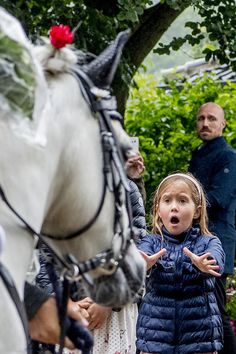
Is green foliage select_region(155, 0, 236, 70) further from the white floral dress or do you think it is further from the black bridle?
the black bridle

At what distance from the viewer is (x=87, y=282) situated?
12.7ft

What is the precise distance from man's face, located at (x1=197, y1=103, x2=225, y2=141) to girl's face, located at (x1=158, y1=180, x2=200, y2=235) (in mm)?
2725

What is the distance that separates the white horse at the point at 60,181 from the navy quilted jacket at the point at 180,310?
9.71ft

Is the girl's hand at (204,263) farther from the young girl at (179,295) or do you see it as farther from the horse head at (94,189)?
the horse head at (94,189)

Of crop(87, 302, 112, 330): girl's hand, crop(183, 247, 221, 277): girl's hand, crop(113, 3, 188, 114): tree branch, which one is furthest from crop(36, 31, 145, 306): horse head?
crop(113, 3, 188, 114): tree branch

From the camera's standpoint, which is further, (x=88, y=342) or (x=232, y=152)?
(x=232, y=152)

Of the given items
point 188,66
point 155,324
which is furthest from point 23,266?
point 188,66

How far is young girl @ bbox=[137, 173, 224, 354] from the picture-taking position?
688 centimetres

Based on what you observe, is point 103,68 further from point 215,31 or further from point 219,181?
point 215,31

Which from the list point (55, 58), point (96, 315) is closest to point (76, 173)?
point (55, 58)

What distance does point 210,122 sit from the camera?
9.95 m

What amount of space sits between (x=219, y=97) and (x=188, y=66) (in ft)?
42.4

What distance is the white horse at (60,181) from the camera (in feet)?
11.3

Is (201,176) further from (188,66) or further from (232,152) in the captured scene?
(188,66)
